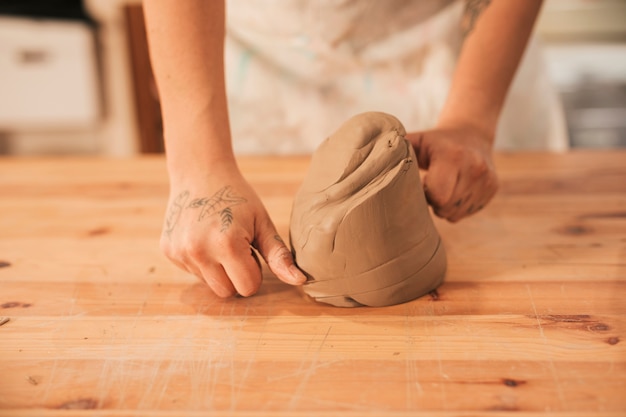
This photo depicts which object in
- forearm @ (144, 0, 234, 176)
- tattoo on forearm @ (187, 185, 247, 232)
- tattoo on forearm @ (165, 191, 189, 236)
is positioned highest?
forearm @ (144, 0, 234, 176)

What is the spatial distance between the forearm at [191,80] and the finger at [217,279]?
0.58 ft

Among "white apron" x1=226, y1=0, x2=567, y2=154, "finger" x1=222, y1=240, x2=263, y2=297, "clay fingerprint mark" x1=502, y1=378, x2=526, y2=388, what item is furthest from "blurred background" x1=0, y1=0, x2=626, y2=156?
"clay fingerprint mark" x1=502, y1=378, x2=526, y2=388

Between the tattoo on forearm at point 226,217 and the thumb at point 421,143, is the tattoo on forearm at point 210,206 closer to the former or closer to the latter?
the tattoo on forearm at point 226,217

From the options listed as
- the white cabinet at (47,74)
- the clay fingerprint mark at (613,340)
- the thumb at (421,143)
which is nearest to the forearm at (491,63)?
the thumb at (421,143)

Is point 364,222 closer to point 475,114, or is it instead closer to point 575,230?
point 475,114

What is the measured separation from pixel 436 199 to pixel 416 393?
0.41 meters

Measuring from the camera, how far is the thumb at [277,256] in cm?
88

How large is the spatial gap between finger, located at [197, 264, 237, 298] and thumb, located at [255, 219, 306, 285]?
0.07 m

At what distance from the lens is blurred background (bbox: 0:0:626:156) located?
2670mm

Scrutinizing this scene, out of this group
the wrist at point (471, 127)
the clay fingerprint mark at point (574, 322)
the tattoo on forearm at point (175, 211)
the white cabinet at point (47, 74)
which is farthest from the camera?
the white cabinet at point (47, 74)

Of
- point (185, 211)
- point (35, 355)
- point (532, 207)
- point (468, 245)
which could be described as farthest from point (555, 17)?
point (35, 355)

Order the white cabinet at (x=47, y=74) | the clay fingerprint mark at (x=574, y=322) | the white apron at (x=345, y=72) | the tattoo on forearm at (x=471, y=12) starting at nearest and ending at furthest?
the clay fingerprint mark at (x=574, y=322)
the tattoo on forearm at (x=471, y=12)
the white apron at (x=345, y=72)
the white cabinet at (x=47, y=74)

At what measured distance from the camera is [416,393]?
708mm

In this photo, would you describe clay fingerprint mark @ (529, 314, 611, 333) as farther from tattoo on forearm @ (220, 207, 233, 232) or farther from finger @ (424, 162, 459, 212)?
tattoo on forearm @ (220, 207, 233, 232)
